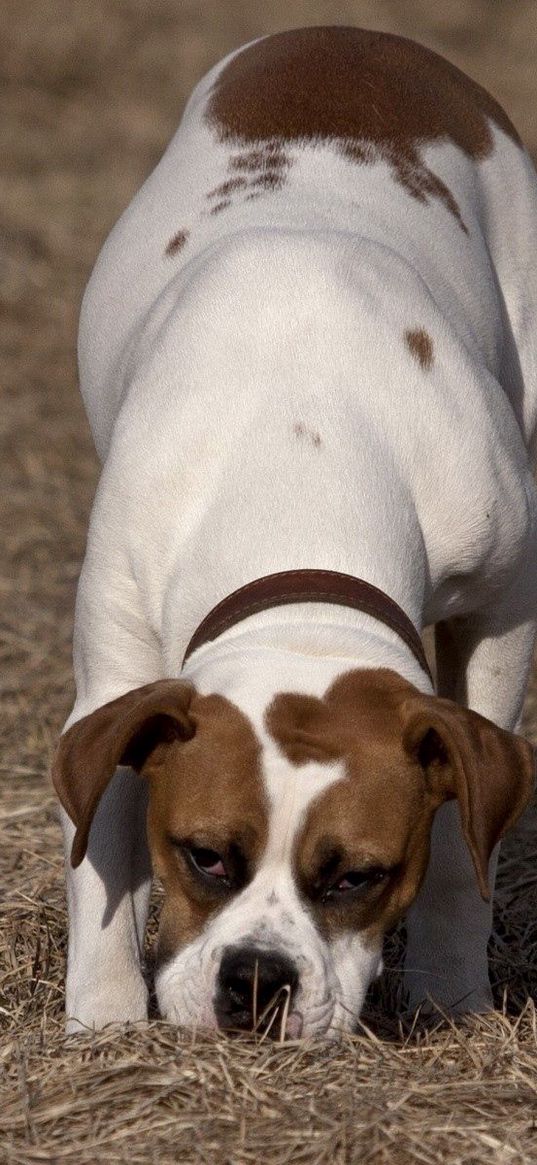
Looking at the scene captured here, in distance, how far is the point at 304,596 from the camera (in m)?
4.43

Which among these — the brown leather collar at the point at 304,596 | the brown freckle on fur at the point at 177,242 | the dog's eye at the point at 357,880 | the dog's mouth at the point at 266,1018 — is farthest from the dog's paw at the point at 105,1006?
the brown freckle on fur at the point at 177,242

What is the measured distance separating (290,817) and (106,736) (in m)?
0.43

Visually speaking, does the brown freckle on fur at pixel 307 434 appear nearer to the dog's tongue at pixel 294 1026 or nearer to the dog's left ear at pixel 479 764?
the dog's left ear at pixel 479 764

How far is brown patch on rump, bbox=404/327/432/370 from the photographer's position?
510 cm

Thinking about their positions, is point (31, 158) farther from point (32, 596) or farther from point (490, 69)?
point (32, 596)

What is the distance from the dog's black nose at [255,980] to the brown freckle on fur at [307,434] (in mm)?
1271

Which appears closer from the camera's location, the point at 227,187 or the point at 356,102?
the point at 227,187

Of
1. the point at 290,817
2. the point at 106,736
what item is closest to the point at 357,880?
the point at 290,817

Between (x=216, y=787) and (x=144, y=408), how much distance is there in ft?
4.15

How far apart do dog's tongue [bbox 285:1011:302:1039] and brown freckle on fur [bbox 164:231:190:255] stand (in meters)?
2.47

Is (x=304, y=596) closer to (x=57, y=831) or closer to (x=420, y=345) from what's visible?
(x=420, y=345)

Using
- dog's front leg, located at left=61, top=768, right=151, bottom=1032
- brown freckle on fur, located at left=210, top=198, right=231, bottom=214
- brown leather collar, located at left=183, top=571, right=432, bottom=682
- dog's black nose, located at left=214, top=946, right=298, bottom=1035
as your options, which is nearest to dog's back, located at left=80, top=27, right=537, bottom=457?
brown freckle on fur, located at left=210, top=198, right=231, bottom=214

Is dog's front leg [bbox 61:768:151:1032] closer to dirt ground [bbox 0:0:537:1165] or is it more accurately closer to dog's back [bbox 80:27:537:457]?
dirt ground [bbox 0:0:537:1165]

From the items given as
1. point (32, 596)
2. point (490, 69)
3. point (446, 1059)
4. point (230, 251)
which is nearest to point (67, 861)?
point (446, 1059)
